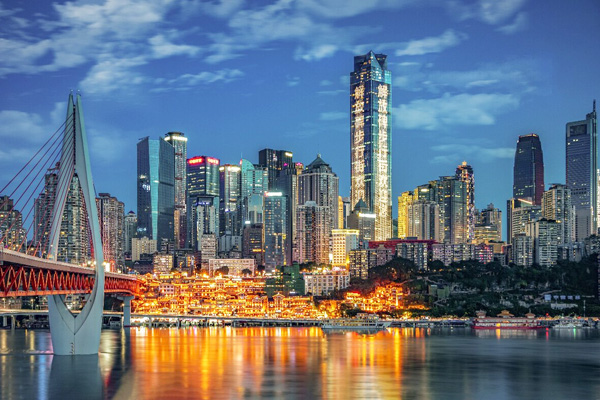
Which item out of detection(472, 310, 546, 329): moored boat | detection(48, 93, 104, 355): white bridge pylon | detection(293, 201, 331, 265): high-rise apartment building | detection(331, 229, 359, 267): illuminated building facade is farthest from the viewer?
detection(293, 201, 331, 265): high-rise apartment building

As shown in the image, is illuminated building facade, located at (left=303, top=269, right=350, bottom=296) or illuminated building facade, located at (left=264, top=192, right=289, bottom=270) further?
illuminated building facade, located at (left=264, top=192, right=289, bottom=270)

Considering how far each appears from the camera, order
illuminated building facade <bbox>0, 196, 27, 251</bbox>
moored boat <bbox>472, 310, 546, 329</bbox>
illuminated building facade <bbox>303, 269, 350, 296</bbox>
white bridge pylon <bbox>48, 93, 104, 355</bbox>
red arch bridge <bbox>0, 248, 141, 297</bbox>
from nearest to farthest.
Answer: red arch bridge <bbox>0, 248, 141, 297</bbox> < illuminated building facade <bbox>0, 196, 27, 251</bbox> < white bridge pylon <bbox>48, 93, 104, 355</bbox> < moored boat <bbox>472, 310, 546, 329</bbox> < illuminated building facade <bbox>303, 269, 350, 296</bbox>

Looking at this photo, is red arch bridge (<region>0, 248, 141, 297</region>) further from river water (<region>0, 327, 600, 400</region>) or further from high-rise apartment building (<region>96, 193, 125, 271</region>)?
high-rise apartment building (<region>96, 193, 125, 271</region>)

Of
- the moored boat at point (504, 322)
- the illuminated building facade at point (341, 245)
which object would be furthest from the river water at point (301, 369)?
the illuminated building facade at point (341, 245)

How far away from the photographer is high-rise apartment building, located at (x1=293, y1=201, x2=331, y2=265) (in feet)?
623

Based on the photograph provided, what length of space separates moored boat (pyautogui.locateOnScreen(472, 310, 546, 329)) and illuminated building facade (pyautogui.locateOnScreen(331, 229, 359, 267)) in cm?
6210

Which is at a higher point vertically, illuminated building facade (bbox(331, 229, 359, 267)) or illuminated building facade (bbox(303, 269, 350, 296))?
illuminated building facade (bbox(331, 229, 359, 267))

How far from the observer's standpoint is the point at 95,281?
54.1 metres

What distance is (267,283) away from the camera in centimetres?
15412

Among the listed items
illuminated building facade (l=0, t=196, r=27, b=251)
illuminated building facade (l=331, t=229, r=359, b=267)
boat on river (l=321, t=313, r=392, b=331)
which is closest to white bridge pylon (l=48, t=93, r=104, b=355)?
illuminated building facade (l=0, t=196, r=27, b=251)

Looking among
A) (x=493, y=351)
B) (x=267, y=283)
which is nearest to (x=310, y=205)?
(x=267, y=283)

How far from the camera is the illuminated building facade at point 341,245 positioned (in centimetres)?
18912

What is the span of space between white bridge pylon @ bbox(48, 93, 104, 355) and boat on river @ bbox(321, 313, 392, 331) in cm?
6236

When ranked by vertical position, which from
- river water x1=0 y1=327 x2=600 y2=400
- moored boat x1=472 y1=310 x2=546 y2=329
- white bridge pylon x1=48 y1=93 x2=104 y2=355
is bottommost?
moored boat x1=472 y1=310 x2=546 y2=329
